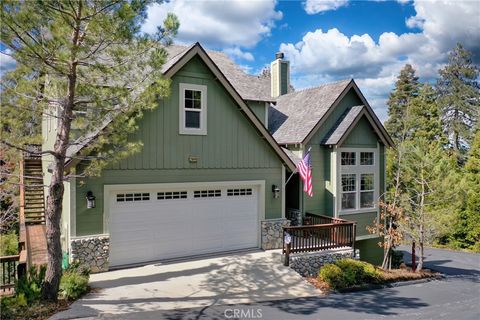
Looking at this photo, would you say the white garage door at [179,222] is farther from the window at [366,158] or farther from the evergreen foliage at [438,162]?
the evergreen foliage at [438,162]

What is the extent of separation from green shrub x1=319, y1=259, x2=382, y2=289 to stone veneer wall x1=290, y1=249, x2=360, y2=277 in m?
0.59

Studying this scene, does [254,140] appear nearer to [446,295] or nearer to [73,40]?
[73,40]

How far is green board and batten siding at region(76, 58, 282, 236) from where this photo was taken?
10.0 metres

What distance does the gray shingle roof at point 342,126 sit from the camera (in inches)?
570

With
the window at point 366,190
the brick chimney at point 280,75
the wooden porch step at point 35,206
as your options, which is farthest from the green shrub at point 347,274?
the wooden porch step at point 35,206

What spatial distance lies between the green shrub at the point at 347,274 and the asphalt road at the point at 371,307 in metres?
0.51

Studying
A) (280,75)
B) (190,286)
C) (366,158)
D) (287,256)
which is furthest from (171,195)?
(280,75)

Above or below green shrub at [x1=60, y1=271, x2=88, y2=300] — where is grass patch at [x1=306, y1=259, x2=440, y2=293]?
below

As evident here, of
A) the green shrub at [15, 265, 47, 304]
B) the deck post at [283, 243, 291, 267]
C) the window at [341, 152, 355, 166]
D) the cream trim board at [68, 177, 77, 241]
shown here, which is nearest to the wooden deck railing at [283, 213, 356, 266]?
the deck post at [283, 243, 291, 267]

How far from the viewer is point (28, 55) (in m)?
6.55

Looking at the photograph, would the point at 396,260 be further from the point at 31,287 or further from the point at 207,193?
the point at 31,287

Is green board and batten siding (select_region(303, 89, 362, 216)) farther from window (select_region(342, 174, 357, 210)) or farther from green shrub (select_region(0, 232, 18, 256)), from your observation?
green shrub (select_region(0, 232, 18, 256))

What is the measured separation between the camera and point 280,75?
1972 centimetres

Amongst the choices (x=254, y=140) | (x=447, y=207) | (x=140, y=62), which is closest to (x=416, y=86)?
(x=447, y=207)
